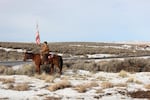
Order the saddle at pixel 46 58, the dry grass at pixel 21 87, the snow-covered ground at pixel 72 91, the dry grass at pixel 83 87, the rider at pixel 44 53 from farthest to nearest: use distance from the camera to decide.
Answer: the saddle at pixel 46 58 → the rider at pixel 44 53 → the dry grass at pixel 21 87 → the dry grass at pixel 83 87 → the snow-covered ground at pixel 72 91

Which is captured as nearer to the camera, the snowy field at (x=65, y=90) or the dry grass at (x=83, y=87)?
the snowy field at (x=65, y=90)

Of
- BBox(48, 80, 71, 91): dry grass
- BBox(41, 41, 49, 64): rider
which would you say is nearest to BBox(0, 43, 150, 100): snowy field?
BBox(48, 80, 71, 91): dry grass

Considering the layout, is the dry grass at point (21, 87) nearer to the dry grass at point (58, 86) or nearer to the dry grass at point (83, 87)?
the dry grass at point (58, 86)

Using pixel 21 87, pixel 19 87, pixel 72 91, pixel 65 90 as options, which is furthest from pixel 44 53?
pixel 72 91

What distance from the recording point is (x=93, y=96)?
67.5 feet

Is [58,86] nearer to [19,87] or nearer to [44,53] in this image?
[19,87]

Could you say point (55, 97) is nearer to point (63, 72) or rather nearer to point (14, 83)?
point (14, 83)

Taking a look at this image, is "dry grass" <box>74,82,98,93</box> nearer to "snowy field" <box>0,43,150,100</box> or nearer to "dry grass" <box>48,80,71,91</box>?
"snowy field" <box>0,43,150,100</box>

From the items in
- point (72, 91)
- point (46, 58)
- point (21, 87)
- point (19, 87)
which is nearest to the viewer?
point (72, 91)

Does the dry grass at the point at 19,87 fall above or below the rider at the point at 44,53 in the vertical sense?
below

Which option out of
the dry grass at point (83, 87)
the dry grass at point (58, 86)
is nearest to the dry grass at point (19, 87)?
the dry grass at point (58, 86)

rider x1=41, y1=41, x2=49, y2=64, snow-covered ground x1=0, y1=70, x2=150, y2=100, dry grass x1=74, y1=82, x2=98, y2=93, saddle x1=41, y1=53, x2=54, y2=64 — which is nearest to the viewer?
snow-covered ground x1=0, y1=70, x2=150, y2=100

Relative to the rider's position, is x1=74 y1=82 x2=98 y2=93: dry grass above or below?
below

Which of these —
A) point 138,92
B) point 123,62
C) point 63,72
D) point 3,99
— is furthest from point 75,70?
point 3,99
